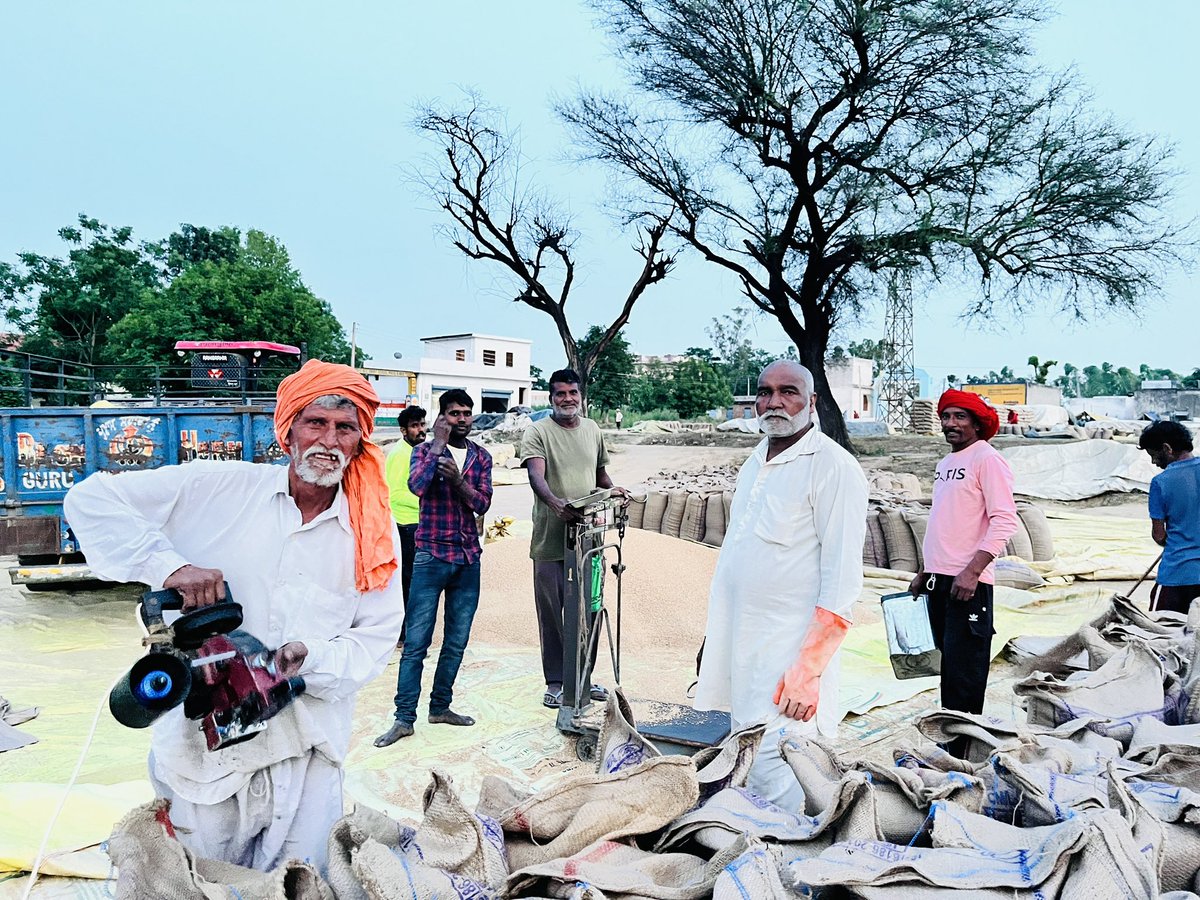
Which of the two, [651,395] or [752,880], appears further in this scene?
[651,395]

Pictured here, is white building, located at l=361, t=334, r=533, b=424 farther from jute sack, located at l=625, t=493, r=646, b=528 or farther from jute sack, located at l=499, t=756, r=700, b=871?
jute sack, located at l=499, t=756, r=700, b=871

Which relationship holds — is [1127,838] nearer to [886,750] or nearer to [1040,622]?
[886,750]

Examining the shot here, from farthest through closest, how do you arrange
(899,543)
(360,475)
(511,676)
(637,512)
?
1. (637,512)
2. (899,543)
3. (511,676)
4. (360,475)

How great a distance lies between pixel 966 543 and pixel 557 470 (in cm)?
193

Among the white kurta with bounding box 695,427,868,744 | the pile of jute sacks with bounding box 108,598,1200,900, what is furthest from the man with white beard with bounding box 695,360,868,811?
the pile of jute sacks with bounding box 108,598,1200,900

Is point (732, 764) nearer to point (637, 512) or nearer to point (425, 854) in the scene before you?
point (425, 854)

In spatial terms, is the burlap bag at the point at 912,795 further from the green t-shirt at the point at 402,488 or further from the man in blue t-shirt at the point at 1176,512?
the green t-shirt at the point at 402,488

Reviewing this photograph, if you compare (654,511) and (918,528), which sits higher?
(654,511)

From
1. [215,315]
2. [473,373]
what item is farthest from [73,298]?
[473,373]

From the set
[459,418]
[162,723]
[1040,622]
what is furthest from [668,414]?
[162,723]

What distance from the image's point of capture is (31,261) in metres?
28.9

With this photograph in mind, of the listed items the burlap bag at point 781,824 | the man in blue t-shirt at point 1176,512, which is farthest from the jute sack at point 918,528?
the burlap bag at point 781,824

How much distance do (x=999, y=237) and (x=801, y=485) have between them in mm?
13113

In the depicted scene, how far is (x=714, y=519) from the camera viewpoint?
815 centimetres
